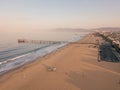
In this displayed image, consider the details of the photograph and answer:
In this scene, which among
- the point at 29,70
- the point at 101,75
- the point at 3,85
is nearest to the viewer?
the point at 3,85

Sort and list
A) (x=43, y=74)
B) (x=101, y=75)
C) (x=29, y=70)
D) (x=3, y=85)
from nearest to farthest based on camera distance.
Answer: (x=3, y=85) < (x=101, y=75) < (x=43, y=74) < (x=29, y=70)

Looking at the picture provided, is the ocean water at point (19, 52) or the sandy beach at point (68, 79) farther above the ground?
the sandy beach at point (68, 79)

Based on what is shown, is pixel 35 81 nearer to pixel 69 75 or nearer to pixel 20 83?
pixel 20 83

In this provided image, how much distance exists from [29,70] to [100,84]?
10859 millimetres

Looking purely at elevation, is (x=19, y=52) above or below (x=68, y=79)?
below

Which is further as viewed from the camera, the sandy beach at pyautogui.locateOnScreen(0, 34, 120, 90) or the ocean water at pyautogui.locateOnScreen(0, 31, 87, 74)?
the ocean water at pyautogui.locateOnScreen(0, 31, 87, 74)

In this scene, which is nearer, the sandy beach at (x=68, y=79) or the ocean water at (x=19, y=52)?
the sandy beach at (x=68, y=79)

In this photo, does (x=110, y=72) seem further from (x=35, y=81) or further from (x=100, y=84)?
(x=35, y=81)

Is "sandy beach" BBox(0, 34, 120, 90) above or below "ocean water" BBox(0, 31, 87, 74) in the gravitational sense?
above

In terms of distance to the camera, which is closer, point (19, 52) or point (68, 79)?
point (68, 79)

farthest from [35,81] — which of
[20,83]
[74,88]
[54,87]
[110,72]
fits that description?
[110,72]

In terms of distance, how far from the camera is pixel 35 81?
67.1ft

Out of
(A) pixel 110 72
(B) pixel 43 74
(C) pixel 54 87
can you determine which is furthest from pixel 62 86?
(A) pixel 110 72

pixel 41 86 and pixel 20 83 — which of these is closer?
pixel 41 86
